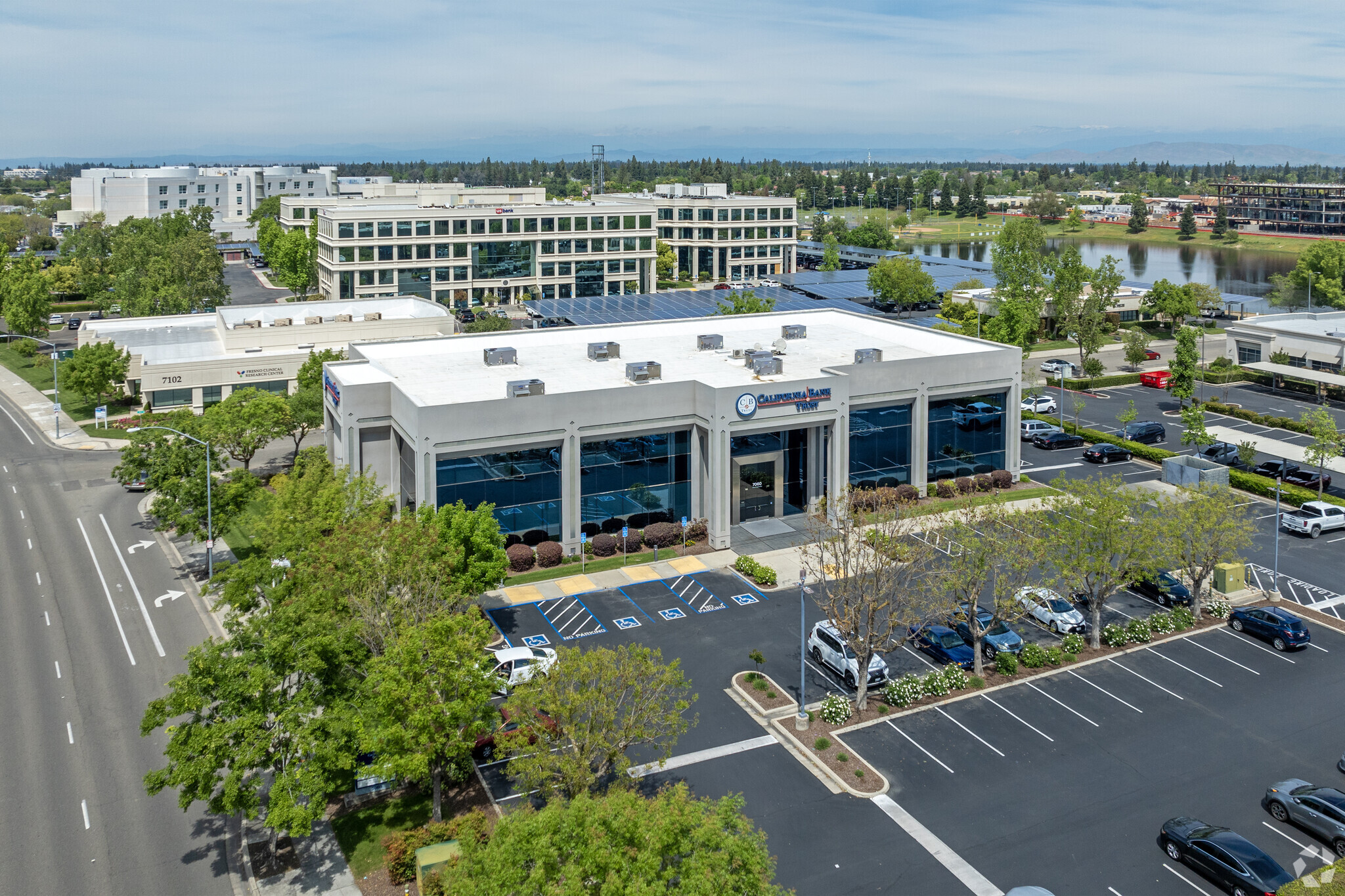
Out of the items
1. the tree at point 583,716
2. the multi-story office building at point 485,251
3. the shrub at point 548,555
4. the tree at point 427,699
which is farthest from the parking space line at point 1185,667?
the multi-story office building at point 485,251

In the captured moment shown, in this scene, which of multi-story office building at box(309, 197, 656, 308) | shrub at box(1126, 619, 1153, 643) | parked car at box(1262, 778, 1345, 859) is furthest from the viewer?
multi-story office building at box(309, 197, 656, 308)

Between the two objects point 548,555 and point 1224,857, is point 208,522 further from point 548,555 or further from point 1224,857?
point 1224,857

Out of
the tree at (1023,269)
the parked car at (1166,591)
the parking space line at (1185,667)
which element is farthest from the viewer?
the tree at (1023,269)

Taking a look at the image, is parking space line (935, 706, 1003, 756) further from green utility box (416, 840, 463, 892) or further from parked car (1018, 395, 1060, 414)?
parked car (1018, 395, 1060, 414)

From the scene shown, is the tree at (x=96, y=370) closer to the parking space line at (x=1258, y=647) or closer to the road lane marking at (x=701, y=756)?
the road lane marking at (x=701, y=756)

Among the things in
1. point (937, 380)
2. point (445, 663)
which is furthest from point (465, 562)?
point (937, 380)

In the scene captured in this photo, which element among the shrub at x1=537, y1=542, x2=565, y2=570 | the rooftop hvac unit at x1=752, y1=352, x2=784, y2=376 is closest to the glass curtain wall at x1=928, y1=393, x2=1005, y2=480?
the rooftop hvac unit at x1=752, y1=352, x2=784, y2=376
